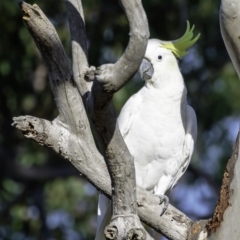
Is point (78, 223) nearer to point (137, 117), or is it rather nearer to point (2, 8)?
point (2, 8)

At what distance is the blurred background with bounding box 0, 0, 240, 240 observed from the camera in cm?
570

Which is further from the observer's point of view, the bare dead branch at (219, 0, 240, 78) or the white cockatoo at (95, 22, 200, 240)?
the white cockatoo at (95, 22, 200, 240)

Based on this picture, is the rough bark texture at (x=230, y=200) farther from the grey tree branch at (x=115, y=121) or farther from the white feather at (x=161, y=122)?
the white feather at (x=161, y=122)

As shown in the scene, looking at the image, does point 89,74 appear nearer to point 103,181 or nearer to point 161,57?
point 103,181

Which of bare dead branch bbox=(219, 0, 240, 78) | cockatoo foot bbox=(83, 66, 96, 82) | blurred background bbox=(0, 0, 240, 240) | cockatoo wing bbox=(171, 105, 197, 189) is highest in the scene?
bare dead branch bbox=(219, 0, 240, 78)

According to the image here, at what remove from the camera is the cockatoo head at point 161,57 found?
313cm

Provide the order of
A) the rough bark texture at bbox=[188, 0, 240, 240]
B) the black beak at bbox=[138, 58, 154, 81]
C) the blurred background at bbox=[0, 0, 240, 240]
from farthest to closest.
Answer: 1. the blurred background at bbox=[0, 0, 240, 240]
2. the black beak at bbox=[138, 58, 154, 81]
3. the rough bark texture at bbox=[188, 0, 240, 240]

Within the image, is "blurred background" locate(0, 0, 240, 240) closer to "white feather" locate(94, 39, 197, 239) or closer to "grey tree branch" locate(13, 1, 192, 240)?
"white feather" locate(94, 39, 197, 239)

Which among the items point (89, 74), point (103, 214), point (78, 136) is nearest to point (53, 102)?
point (103, 214)

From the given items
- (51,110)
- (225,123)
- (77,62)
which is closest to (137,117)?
(77,62)

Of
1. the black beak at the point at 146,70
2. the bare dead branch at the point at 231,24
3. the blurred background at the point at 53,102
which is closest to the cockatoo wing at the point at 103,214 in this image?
the black beak at the point at 146,70

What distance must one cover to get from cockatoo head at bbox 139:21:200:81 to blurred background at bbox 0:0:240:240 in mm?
2374

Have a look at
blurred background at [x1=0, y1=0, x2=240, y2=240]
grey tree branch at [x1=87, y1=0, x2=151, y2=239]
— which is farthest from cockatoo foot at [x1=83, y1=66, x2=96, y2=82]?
blurred background at [x1=0, y1=0, x2=240, y2=240]

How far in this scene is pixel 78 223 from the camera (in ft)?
21.9
